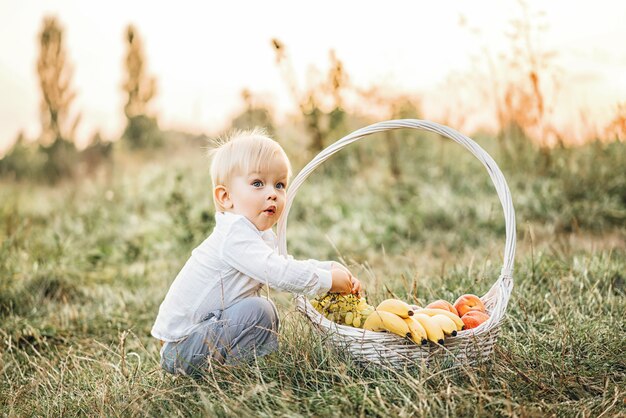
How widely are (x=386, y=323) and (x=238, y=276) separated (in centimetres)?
62

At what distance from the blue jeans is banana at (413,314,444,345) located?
533 mm

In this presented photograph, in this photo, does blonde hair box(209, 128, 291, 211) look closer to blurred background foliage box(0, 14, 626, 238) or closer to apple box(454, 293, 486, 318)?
apple box(454, 293, 486, 318)

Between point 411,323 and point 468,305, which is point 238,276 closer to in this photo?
point 411,323

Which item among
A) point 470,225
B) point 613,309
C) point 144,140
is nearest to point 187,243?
point 470,225

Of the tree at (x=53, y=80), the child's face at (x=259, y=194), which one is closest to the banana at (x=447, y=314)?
the child's face at (x=259, y=194)

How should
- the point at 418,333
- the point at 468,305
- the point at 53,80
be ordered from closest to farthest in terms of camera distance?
1. the point at 418,333
2. the point at 468,305
3. the point at 53,80

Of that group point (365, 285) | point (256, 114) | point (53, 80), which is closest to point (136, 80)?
point (53, 80)

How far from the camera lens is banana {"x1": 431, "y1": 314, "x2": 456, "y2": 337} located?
2.27 meters

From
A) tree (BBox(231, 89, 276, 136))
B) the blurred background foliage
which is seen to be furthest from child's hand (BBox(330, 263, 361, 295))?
tree (BBox(231, 89, 276, 136))

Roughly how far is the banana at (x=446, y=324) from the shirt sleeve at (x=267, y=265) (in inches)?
16.2

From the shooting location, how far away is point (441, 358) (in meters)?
2.30

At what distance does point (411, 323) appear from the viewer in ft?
7.44

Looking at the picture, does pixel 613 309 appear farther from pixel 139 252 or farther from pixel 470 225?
pixel 139 252

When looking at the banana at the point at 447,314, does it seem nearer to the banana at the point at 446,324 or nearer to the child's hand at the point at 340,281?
the banana at the point at 446,324
